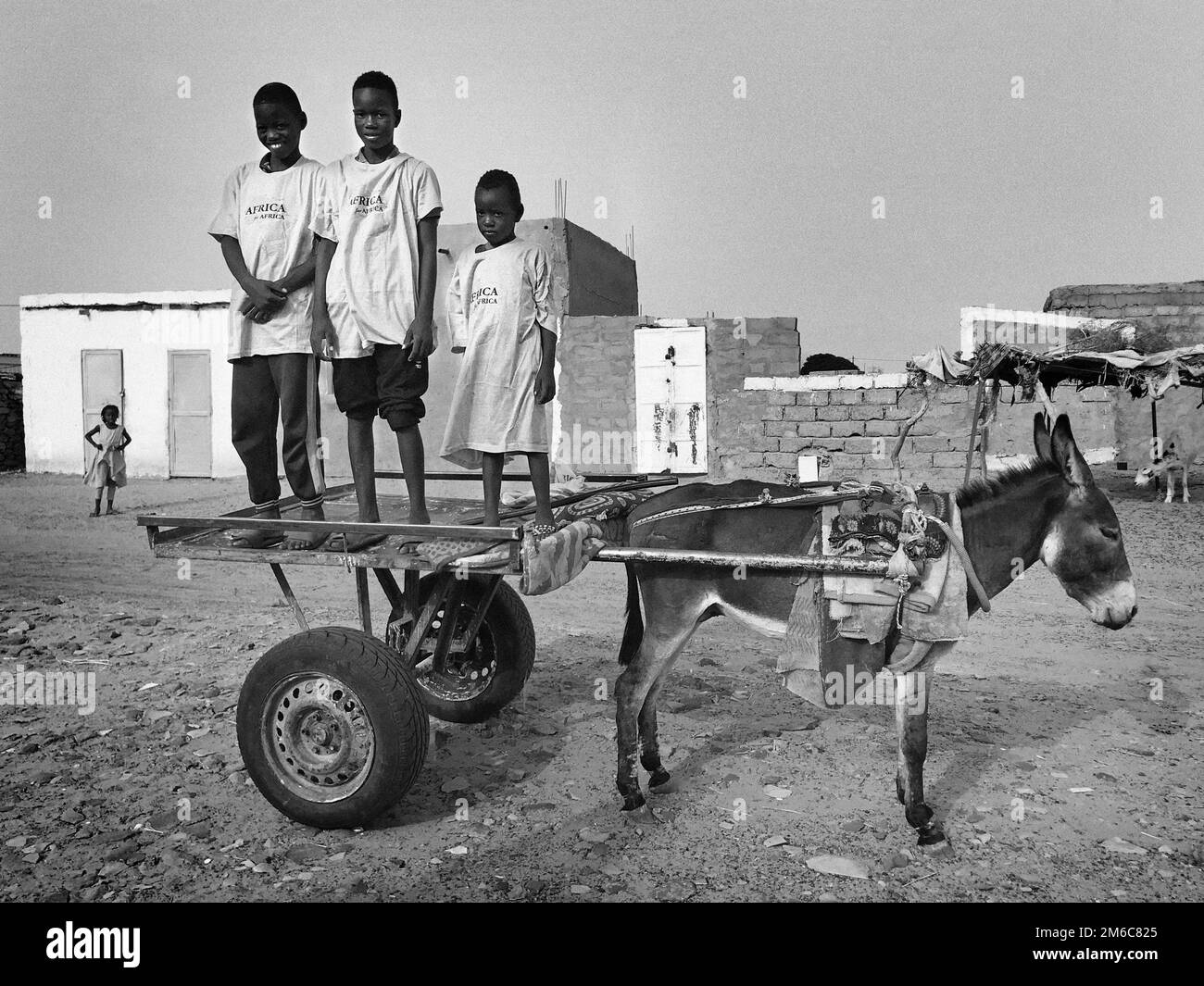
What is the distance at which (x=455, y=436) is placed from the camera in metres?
3.98

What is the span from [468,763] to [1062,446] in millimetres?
3073

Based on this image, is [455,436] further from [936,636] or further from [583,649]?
[583,649]

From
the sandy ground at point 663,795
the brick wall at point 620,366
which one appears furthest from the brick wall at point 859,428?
the sandy ground at point 663,795

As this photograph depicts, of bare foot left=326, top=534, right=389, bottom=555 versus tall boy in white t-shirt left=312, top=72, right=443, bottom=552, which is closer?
bare foot left=326, top=534, right=389, bottom=555

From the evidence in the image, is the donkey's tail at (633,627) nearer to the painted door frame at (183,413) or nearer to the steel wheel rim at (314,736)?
the steel wheel rim at (314,736)

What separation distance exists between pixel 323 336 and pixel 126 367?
59.3 ft

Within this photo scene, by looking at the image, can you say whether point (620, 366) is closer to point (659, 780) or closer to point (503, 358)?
point (503, 358)

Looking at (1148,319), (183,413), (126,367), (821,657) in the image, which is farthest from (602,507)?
(126,367)

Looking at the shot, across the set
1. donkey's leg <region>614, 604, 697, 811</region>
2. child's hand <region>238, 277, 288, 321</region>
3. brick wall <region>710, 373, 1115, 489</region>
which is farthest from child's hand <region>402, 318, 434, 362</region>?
brick wall <region>710, 373, 1115, 489</region>

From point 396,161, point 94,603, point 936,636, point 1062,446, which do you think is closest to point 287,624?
point 94,603

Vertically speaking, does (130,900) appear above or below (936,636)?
below

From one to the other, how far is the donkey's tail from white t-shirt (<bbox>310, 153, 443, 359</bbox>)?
5.30ft

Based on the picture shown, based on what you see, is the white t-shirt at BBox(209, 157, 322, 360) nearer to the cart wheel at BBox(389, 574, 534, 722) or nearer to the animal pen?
the cart wheel at BBox(389, 574, 534, 722)

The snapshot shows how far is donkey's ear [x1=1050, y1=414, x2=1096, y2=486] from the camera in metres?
3.69
